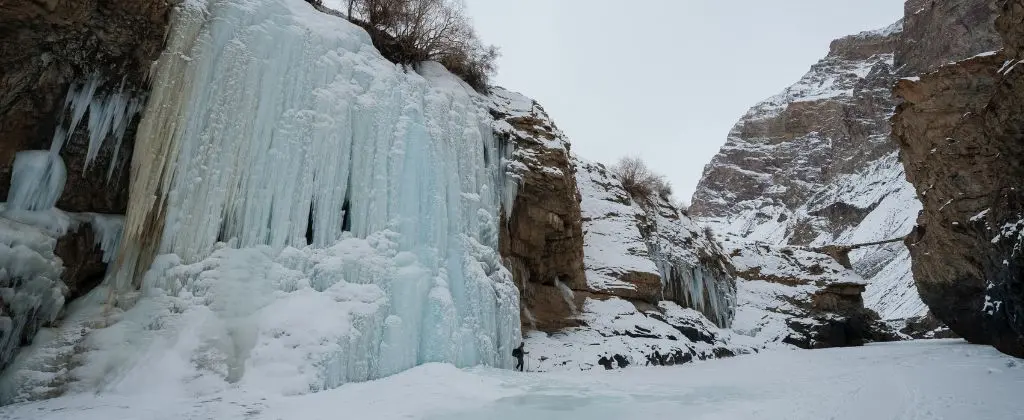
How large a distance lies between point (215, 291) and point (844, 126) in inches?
3717

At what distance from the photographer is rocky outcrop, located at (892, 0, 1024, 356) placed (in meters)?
10.0

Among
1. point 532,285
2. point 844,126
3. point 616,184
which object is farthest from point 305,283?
point 844,126

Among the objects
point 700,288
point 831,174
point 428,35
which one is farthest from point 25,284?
point 831,174

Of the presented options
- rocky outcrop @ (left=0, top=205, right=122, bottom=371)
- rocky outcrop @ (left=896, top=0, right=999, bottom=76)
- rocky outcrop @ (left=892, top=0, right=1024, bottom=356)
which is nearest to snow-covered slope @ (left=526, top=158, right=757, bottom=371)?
rocky outcrop @ (left=892, top=0, right=1024, bottom=356)

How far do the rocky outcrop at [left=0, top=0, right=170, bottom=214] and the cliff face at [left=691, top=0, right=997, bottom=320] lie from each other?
46969 mm

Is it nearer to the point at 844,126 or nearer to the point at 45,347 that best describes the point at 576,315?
the point at 45,347

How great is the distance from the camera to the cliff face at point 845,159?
176 ft

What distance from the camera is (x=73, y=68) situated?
24.8ft

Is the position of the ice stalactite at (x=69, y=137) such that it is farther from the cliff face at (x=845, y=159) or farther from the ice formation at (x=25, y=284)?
the cliff face at (x=845, y=159)

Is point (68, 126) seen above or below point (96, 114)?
below

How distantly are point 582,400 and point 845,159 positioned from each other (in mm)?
85210

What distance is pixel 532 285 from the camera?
597 inches

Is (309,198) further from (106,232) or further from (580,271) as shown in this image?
(580,271)

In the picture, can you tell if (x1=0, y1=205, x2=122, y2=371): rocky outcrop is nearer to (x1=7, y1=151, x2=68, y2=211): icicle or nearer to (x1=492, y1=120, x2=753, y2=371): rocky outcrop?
(x1=7, y1=151, x2=68, y2=211): icicle
